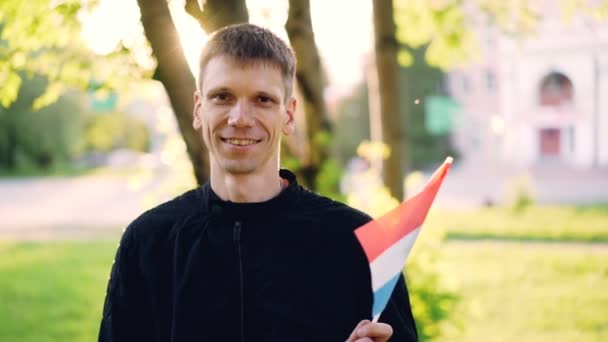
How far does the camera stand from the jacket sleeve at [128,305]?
6.99ft

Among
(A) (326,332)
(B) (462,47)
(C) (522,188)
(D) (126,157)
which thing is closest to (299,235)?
(A) (326,332)

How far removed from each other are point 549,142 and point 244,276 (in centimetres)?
3998

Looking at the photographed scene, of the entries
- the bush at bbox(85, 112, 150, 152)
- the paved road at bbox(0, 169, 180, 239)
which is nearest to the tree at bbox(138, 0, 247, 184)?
the paved road at bbox(0, 169, 180, 239)

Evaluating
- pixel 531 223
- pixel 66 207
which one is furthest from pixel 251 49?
pixel 66 207

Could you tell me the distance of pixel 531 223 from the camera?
15430mm

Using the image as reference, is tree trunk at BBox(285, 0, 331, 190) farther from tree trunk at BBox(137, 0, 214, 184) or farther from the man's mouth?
the man's mouth

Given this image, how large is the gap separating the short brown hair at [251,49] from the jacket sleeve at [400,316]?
0.71m

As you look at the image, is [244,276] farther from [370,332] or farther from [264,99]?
[264,99]

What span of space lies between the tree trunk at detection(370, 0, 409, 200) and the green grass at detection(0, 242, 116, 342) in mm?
4066

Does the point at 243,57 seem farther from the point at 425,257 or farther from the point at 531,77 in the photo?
the point at 531,77

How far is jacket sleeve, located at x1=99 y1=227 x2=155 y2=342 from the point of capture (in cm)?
213

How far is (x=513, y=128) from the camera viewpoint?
3906 centimetres

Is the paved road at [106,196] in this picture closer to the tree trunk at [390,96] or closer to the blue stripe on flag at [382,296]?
the tree trunk at [390,96]

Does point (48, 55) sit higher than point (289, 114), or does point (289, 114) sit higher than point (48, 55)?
point (48, 55)
